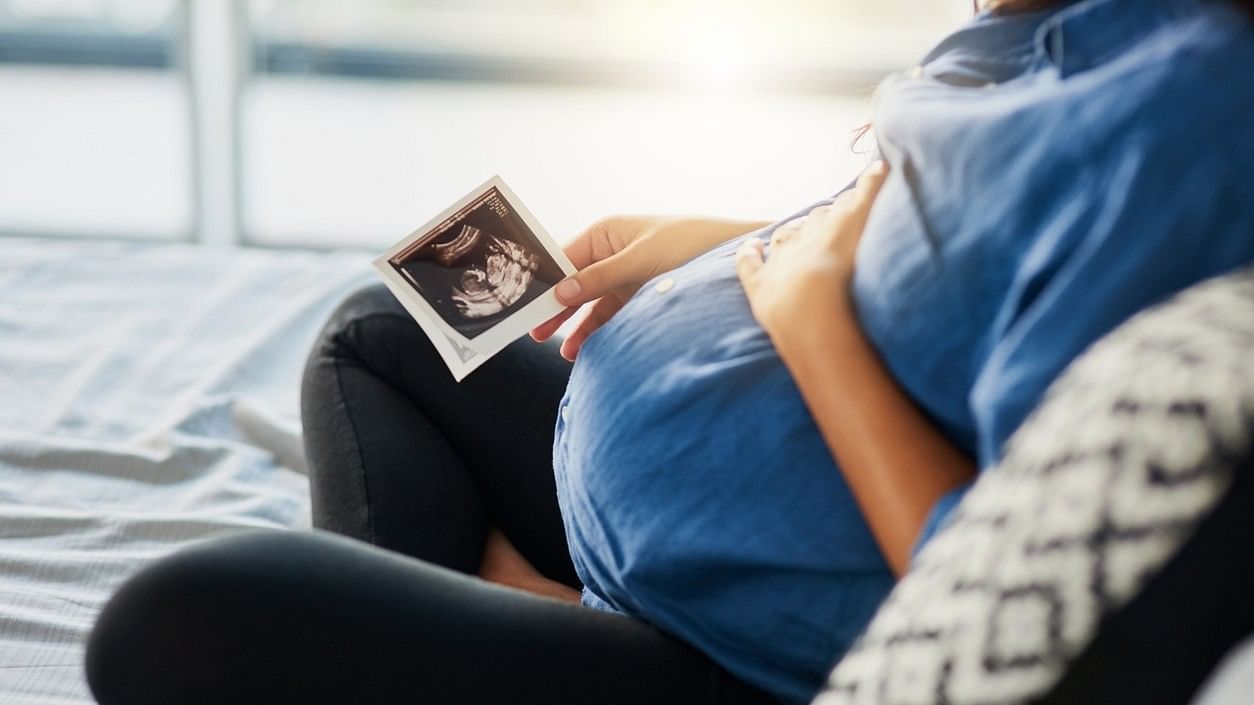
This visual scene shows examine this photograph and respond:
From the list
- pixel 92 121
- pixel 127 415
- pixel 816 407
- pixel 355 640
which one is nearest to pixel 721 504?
pixel 816 407

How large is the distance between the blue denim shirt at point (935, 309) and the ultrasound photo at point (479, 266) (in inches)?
7.5

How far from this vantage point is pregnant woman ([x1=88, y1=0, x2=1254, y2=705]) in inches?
23.8

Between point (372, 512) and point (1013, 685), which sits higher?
point (1013, 685)

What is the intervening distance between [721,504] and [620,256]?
1.26 ft

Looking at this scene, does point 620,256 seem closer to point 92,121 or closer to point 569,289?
point 569,289

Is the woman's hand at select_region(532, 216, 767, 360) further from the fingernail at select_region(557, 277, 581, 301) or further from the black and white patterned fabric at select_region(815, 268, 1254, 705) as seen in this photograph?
the black and white patterned fabric at select_region(815, 268, 1254, 705)

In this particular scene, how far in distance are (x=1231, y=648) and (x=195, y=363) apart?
1.39 m

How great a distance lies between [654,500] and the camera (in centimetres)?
80

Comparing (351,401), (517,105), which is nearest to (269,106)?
(517,105)

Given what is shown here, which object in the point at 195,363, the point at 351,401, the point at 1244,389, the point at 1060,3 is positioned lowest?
the point at 195,363

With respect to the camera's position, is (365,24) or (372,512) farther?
(365,24)

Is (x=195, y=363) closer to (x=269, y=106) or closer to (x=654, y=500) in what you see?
(x=654, y=500)

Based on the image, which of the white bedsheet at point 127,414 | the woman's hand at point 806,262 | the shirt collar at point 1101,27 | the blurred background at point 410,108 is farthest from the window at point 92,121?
the shirt collar at point 1101,27

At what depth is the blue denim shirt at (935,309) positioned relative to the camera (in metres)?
0.59
